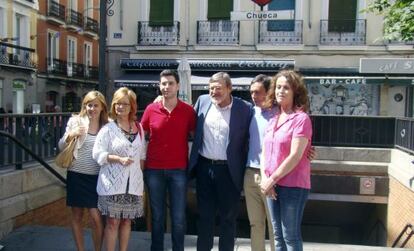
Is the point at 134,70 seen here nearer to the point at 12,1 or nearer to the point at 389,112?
the point at 389,112

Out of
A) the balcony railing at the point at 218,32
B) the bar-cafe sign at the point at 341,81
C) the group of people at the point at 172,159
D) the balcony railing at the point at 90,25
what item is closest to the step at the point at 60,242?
the group of people at the point at 172,159

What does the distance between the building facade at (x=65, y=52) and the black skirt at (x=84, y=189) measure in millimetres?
28591

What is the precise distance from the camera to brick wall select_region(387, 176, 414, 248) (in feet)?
26.3

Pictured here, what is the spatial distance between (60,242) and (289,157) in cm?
313

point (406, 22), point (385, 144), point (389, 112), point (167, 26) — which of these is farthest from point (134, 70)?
point (406, 22)

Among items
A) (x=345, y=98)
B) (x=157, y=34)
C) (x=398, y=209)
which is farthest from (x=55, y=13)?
(x=398, y=209)

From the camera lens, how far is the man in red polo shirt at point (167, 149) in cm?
428

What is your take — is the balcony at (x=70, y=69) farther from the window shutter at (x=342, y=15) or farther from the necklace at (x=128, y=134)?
the necklace at (x=128, y=134)

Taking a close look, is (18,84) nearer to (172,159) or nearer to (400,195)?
(400,195)

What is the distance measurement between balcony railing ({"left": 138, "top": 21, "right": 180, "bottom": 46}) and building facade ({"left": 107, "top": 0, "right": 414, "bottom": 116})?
41 mm

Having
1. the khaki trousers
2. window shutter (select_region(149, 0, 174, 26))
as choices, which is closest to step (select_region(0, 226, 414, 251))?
the khaki trousers

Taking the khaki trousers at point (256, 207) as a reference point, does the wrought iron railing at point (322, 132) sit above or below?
above

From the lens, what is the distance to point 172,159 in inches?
170

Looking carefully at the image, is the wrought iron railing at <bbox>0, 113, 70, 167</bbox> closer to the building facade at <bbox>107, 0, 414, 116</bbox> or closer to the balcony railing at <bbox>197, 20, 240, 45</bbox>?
the building facade at <bbox>107, 0, 414, 116</bbox>
